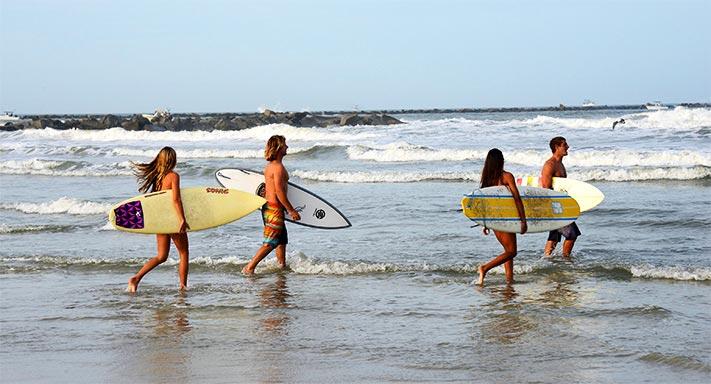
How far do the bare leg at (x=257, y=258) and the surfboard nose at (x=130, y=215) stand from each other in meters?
1.30

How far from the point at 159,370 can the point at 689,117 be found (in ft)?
119

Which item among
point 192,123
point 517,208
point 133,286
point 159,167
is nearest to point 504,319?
point 517,208

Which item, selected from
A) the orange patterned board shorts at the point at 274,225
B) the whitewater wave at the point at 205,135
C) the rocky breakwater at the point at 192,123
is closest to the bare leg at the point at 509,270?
the orange patterned board shorts at the point at 274,225

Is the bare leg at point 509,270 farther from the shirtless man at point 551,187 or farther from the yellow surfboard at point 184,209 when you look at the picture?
the yellow surfboard at point 184,209

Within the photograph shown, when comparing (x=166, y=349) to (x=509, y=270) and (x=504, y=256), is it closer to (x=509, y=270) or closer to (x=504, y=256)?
(x=504, y=256)

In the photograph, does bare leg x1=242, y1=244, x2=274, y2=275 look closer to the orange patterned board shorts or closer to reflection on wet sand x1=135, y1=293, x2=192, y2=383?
the orange patterned board shorts

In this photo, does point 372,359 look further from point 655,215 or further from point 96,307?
point 655,215

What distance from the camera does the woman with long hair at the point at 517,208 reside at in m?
8.55

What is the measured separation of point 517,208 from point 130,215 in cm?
374

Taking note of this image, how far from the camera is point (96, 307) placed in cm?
784

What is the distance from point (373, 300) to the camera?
8000 mm

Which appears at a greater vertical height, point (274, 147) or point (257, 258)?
point (274, 147)

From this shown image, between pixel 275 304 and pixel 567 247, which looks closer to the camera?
pixel 275 304

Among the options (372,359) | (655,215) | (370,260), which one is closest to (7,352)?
(372,359)
